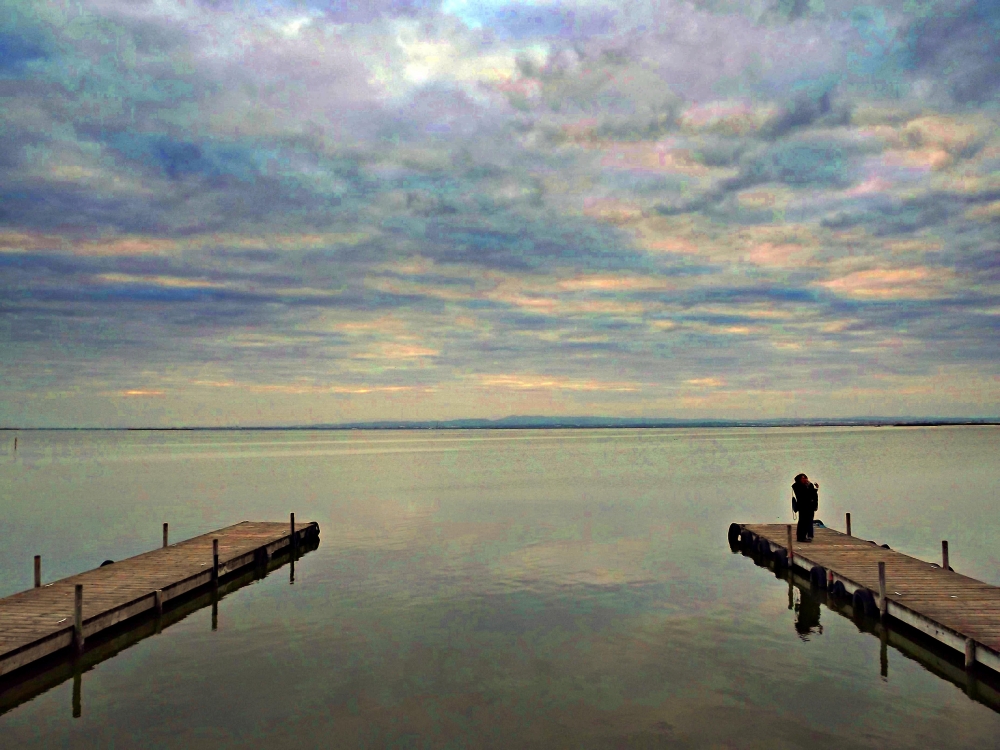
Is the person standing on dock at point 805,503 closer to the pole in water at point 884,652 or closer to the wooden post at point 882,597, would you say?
the wooden post at point 882,597

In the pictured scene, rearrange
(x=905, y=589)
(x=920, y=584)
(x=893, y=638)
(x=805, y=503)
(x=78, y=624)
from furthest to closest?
(x=805, y=503) < (x=920, y=584) < (x=905, y=589) < (x=893, y=638) < (x=78, y=624)

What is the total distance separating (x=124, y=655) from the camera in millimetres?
18484

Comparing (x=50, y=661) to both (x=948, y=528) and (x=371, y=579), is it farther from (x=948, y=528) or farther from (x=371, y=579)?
(x=948, y=528)

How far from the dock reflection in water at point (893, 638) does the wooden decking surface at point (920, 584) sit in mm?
830

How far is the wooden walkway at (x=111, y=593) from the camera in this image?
16.7m

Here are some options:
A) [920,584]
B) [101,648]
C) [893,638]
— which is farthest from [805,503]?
[101,648]

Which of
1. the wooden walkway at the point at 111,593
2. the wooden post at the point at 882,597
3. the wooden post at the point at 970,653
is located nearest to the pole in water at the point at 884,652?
→ the wooden post at the point at 882,597

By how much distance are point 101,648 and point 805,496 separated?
24268 millimetres

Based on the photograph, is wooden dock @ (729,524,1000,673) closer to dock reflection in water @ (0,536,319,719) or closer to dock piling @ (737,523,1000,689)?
dock piling @ (737,523,1000,689)

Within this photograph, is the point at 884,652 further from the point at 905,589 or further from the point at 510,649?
the point at 510,649

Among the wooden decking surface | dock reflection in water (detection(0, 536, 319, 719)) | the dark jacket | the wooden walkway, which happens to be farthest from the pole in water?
the wooden walkway

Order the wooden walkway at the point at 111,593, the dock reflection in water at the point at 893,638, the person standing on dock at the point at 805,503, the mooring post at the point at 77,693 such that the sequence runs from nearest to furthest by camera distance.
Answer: the mooring post at the point at 77,693 → the dock reflection in water at the point at 893,638 → the wooden walkway at the point at 111,593 → the person standing on dock at the point at 805,503

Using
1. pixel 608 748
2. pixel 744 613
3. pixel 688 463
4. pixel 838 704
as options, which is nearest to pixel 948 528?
pixel 744 613

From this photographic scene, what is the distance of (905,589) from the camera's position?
21031 millimetres
